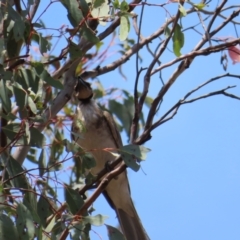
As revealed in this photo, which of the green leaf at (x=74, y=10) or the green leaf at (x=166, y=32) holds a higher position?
the green leaf at (x=74, y=10)

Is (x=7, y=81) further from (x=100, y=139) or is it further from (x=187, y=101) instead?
(x=100, y=139)

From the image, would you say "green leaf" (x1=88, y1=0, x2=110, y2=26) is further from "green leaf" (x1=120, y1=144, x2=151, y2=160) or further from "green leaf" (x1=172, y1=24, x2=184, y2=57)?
"green leaf" (x1=120, y1=144, x2=151, y2=160)

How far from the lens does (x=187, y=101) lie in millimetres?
2988

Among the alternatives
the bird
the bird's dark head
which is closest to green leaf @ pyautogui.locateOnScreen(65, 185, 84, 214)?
the bird

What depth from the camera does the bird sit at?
175 inches

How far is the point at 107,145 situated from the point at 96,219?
5.49ft

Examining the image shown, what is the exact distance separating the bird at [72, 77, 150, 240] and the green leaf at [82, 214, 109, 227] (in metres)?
1.45

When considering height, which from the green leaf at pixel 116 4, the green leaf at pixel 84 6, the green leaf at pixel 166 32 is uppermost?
the green leaf at pixel 84 6

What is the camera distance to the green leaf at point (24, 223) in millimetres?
2629

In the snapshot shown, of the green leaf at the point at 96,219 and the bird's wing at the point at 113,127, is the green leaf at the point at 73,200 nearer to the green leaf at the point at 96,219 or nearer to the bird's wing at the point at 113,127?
the green leaf at the point at 96,219

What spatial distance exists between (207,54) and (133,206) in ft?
5.79

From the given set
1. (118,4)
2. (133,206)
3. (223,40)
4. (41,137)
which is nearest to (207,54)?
(223,40)

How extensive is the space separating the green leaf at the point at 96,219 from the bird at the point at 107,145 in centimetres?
145

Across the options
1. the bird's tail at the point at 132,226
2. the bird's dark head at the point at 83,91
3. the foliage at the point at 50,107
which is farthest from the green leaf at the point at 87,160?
the bird's dark head at the point at 83,91
